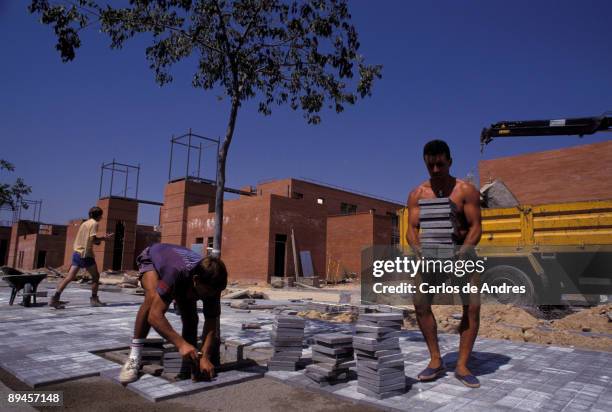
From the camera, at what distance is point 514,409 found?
2.92 metres

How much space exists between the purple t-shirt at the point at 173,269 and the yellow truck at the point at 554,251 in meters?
7.26

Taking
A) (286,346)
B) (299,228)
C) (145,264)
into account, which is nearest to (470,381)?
(286,346)

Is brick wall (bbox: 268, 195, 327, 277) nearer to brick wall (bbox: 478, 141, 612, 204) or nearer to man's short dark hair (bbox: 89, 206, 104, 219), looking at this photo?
brick wall (bbox: 478, 141, 612, 204)

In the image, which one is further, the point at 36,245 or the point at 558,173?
the point at 36,245

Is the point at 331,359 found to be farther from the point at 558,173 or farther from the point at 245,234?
the point at 245,234

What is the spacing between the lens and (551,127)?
1330 cm

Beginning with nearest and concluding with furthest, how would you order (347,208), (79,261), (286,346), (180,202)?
(286,346)
(79,261)
(180,202)
(347,208)

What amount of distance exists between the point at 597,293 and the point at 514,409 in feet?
24.3

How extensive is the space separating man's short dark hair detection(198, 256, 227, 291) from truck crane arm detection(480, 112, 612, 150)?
42.4ft

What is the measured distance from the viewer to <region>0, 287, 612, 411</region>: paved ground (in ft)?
10.1

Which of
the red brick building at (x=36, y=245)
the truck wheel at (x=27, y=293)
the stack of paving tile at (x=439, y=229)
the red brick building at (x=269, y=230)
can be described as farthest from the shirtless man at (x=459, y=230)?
the red brick building at (x=36, y=245)

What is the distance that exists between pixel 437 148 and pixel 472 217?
2.25 feet

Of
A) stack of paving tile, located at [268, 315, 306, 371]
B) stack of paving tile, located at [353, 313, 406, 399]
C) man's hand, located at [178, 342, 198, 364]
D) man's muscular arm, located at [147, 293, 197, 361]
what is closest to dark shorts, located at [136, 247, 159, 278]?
man's muscular arm, located at [147, 293, 197, 361]

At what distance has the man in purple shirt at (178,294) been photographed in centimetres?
326
